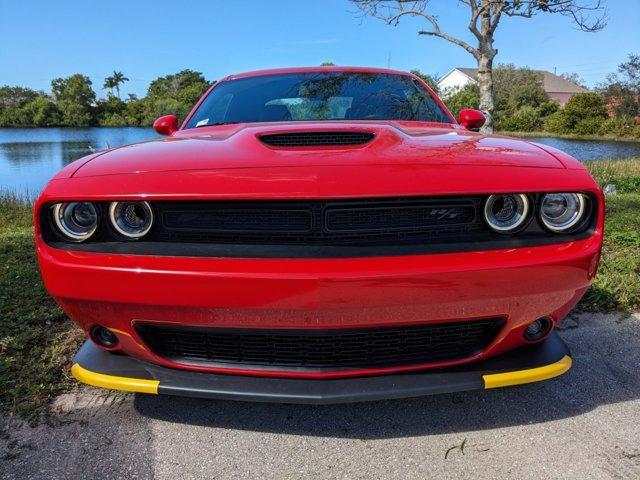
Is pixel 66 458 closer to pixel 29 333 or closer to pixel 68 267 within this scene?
pixel 68 267

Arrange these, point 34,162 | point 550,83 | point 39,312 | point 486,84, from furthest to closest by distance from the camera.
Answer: point 550,83 < point 34,162 < point 486,84 < point 39,312

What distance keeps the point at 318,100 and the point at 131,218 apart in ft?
5.65

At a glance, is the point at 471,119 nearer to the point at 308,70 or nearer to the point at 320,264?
the point at 308,70

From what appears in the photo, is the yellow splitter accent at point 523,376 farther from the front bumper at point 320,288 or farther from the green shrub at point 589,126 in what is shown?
the green shrub at point 589,126

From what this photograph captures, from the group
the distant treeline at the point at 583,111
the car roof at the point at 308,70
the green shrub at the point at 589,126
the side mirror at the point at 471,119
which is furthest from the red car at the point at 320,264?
the green shrub at the point at 589,126

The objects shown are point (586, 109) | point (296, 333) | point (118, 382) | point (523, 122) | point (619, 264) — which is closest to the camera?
point (296, 333)

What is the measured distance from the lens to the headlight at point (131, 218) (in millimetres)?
1607

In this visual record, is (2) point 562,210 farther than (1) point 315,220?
Yes

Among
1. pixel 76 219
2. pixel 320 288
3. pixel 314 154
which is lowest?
pixel 320 288

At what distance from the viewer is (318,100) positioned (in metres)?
→ 3.02

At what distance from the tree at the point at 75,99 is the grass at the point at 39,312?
60706mm

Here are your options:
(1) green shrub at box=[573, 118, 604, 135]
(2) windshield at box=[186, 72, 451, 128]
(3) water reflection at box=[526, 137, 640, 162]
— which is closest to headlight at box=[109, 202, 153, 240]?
(2) windshield at box=[186, 72, 451, 128]

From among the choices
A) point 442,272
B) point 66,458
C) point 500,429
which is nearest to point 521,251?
point 442,272

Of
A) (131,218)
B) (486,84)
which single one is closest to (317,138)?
(131,218)
